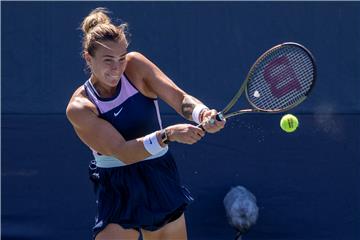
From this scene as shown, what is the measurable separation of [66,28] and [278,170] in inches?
55.1

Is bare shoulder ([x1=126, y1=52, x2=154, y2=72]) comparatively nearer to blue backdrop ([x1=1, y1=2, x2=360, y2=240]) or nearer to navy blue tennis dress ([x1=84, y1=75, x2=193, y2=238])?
navy blue tennis dress ([x1=84, y1=75, x2=193, y2=238])

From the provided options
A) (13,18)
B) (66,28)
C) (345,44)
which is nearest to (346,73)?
(345,44)

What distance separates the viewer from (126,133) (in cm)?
278

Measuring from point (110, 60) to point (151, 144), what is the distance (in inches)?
12.3

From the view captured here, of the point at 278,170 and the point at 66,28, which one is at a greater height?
the point at 66,28

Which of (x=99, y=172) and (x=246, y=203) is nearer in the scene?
(x=99, y=172)

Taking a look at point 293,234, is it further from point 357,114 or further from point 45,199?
point 45,199

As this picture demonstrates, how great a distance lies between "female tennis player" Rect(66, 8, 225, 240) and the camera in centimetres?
268

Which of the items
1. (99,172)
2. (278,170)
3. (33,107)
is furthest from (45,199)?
(99,172)

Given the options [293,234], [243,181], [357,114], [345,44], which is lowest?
[293,234]

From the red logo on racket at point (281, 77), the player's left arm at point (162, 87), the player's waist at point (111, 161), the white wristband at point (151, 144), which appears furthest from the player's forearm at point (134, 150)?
the red logo on racket at point (281, 77)

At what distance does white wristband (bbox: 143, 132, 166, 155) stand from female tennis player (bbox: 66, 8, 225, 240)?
5 centimetres

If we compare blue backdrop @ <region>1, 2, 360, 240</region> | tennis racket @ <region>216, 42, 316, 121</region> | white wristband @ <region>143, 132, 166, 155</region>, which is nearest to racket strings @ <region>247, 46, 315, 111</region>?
tennis racket @ <region>216, 42, 316, 121</region>

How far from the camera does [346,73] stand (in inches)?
172
